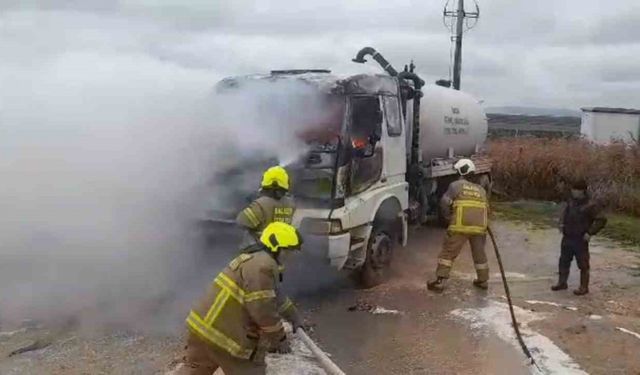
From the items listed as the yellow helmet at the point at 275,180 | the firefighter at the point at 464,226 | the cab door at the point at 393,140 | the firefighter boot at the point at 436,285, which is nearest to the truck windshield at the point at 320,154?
the cab door at the point at 393,140

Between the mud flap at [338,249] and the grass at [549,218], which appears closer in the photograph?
the mud flap at [338,249]

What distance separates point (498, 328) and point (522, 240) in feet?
19.4

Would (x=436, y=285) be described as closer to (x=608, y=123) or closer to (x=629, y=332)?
(x=629, y=332)

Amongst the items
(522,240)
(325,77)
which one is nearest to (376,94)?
(325,77)

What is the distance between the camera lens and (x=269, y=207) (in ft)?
22.4

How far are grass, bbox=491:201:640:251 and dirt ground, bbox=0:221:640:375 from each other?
11.9ft

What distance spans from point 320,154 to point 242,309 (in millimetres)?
3822

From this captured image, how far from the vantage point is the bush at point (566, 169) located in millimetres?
16578

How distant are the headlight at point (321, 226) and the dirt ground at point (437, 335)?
2.94ft

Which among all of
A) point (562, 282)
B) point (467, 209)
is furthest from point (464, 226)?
point (562, 282)

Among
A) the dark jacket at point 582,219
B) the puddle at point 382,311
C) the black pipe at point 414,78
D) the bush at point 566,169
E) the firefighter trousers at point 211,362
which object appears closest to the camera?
the firefighter trousers at point 211,362

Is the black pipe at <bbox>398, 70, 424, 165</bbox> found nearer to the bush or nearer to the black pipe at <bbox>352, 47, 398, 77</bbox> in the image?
the black pipe at <bbox>352, 47, 398, 77</bbox>

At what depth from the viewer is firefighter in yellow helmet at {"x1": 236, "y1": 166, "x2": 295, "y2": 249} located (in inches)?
267

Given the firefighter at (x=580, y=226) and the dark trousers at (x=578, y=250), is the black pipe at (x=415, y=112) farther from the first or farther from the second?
the dark trousers at (x=578, y=250)
